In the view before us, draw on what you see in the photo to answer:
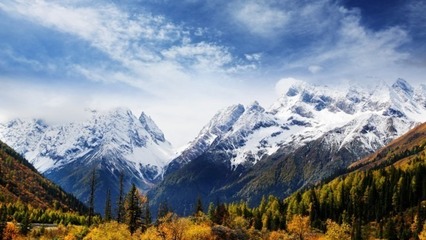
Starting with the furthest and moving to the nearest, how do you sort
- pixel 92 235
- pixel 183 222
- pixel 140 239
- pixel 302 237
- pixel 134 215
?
pixel 302 237
pixel 134 215
pixel 183 222
pixel 140 239
pixel 92 235

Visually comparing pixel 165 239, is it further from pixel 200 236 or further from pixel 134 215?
pixel 134 215

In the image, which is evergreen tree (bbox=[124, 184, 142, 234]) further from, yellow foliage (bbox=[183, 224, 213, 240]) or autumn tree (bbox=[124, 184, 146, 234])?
yellow foliage (bbox=[183, 224, 213, 240])

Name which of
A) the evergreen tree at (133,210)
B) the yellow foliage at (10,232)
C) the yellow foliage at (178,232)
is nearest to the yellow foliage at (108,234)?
the yellow foliage at (178,232)

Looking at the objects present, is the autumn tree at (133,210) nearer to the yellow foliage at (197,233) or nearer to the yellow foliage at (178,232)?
the yellow foliage at (178,232)

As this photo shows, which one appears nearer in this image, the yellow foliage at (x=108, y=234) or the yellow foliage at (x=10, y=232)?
the yellow foliage at (x=108, y=234)

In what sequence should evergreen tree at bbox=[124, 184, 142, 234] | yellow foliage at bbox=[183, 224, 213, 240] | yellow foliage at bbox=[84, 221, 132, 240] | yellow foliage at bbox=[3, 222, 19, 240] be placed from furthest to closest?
1. evergreen tree at bbox=[124, 184, 142, 234]
2. yellow foliage at bbox=[183, 224, 213, 240]
3. yellow foliage at bbox=[3, 222, 19, 240]
4. yellow foliage at bbox=[84, 221, 132, 240]

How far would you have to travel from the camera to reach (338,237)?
18962 centimetres

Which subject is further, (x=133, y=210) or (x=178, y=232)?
(x=133, y=210)

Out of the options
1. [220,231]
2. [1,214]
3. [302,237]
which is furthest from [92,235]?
[302,237]

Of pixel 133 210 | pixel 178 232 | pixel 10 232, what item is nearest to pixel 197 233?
pixel 178 232

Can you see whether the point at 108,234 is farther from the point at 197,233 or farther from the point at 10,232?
the point at 10,232

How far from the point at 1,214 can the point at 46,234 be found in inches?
1461

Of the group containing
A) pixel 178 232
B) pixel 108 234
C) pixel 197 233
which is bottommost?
pixel 108 234

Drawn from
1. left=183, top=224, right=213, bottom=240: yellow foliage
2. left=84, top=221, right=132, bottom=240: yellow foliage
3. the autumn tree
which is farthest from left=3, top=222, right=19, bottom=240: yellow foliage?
left=183, top=224, right=213, bottom=240: yellow foliage
